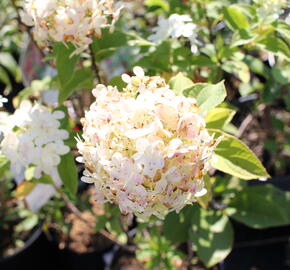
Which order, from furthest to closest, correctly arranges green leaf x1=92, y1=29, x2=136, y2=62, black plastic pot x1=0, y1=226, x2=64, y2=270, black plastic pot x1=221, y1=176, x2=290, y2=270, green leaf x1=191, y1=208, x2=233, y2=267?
black plastic pot x1=0, y1=226, x2=64, y2=270 < black plastic pot x1=221, y1=176, x2=290, y2=270 < green leaf x1=191, y1=208, x2=233, y2=267 < green leaf x1=92, y1=29, x2=136, y2=62

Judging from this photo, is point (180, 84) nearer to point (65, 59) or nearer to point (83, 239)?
point (65, 59)

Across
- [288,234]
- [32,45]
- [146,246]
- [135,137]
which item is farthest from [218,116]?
[288,234]

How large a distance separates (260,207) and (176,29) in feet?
1.84

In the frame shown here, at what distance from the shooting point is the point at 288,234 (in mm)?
1601

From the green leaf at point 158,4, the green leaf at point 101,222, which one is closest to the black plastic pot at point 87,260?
the green leaf at point 101,222

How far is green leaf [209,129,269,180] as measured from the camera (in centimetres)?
78

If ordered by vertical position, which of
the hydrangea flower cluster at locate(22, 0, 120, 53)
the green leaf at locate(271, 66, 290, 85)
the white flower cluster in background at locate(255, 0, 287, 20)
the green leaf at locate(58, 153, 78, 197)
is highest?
the hydrangea flower cluster at locate(22, 0, 120, 53)

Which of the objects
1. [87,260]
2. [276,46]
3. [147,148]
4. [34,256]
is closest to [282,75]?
[276,46]

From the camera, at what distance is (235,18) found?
1037 millimetres

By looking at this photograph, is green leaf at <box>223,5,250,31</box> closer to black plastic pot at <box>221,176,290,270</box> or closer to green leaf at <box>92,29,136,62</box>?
green leaf at <box>92,29,136,62</box>

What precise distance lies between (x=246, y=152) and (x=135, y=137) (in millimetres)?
270

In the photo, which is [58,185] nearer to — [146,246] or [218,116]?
[146,246]

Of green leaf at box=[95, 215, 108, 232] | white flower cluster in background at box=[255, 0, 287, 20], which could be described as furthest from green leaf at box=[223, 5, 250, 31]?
green leaf at box=[95, 215, 108, 232]

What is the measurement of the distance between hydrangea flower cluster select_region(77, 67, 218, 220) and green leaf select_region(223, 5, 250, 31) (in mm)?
434
